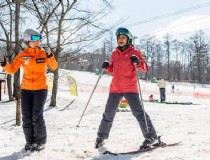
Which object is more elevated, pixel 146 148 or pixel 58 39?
pixel 58 39

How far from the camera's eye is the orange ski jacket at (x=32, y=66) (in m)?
4.59

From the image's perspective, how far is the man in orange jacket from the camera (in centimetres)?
459

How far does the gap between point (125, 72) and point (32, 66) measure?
1.36m

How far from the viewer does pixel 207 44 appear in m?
71.8

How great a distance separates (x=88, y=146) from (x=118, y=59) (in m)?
1.43

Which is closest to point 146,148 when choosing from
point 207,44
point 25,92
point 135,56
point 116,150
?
point 116,150

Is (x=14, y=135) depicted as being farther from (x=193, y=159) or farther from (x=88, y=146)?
(x=193, y=159)

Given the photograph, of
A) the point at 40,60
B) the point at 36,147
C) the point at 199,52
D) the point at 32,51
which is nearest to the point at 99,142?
the point at 36,147

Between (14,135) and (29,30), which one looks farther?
(14,135)

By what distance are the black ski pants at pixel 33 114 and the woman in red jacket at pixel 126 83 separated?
90 centimetres

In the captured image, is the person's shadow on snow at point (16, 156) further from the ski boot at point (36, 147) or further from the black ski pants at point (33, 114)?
the black ski pants at point (33, 114)

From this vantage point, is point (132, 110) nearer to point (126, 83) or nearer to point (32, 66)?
point (126, 83)

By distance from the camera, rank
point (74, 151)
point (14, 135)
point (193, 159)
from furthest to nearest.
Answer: point (14, 135)
point (74, 151)
point (193, 159)

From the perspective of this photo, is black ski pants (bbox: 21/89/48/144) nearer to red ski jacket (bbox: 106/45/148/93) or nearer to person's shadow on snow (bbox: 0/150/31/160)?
person's shadow on snow (bbox: 0/150/31/160)
